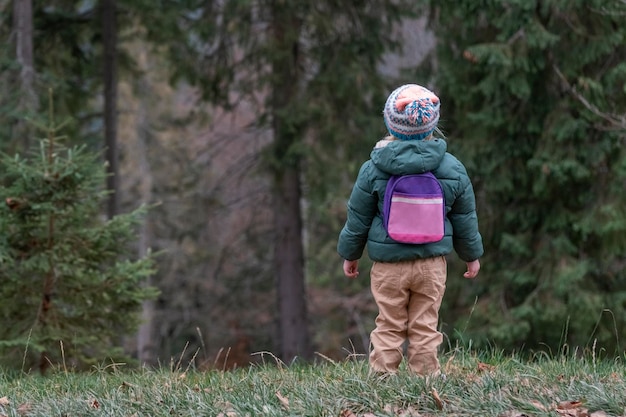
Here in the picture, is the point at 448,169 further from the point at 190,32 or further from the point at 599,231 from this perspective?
the point at 190,32

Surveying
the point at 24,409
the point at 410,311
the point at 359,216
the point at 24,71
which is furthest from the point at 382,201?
the point at 24,71

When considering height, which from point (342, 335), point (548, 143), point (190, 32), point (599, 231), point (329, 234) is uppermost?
point (190, 32)

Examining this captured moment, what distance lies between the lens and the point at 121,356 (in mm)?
8180

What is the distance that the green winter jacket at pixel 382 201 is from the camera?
15.7 feet

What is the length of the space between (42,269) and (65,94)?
8.15m

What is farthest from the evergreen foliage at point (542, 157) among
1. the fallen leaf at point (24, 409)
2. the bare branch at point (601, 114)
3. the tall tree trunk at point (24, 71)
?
the fallen leaf at point (24, 409)

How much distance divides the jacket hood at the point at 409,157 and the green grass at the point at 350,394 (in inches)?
44.6

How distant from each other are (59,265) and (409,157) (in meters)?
3.82

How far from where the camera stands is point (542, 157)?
11734mm

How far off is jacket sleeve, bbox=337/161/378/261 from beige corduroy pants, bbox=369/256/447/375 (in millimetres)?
167

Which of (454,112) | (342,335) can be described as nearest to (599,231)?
(454,112)

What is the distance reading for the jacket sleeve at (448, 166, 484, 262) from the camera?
496 cm

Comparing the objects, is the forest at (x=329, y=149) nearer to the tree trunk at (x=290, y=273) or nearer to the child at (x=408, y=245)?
the tree trunk at (x=290, y=273)

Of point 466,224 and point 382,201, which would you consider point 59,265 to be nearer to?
point 382,201
